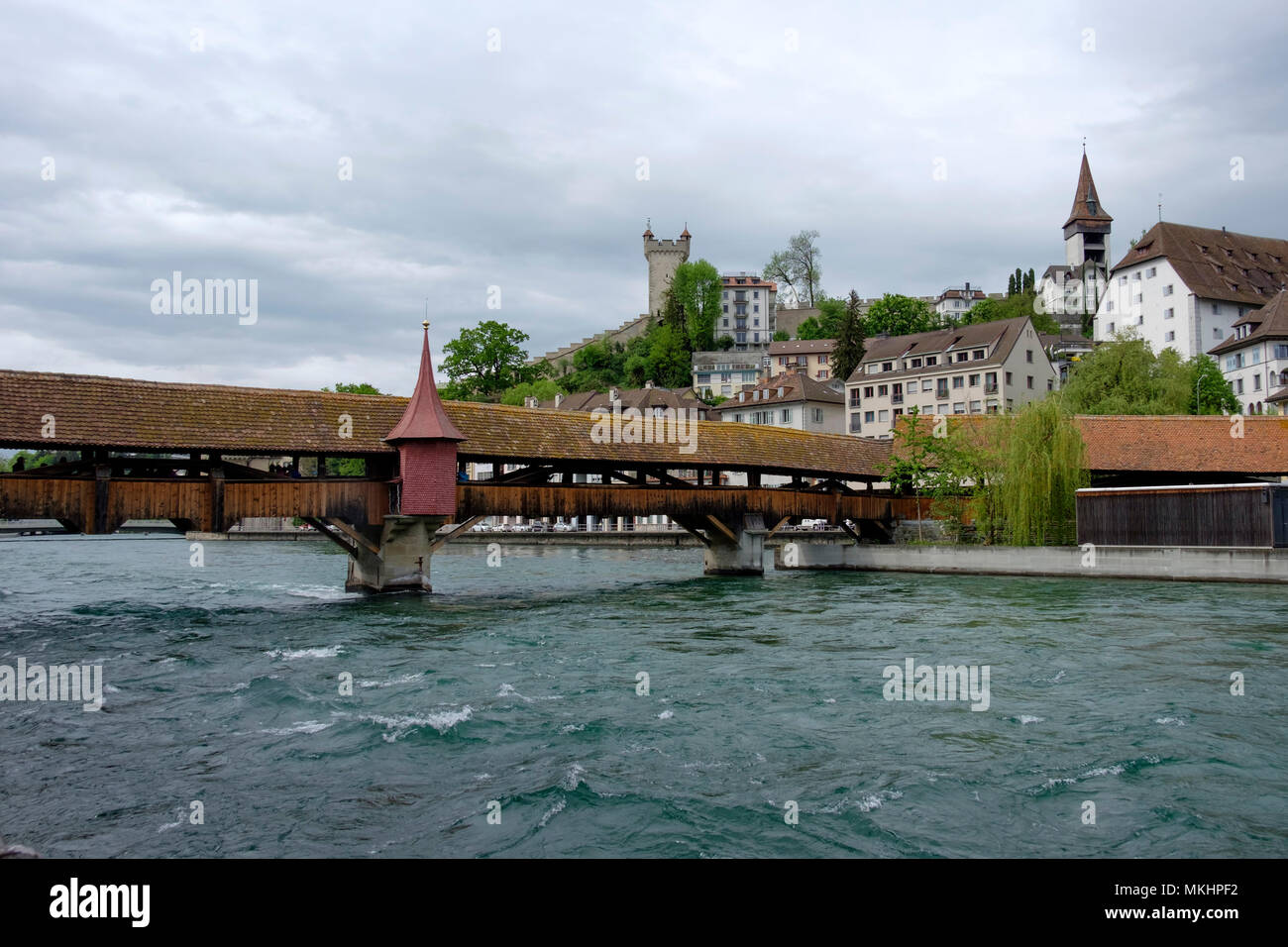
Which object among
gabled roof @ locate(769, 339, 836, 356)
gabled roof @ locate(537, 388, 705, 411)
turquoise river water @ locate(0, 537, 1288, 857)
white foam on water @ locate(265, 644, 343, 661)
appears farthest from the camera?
gabled roof @ locate(769, 339, 836, 356)

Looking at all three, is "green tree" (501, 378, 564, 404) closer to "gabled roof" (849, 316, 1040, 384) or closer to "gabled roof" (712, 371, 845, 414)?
"gabled roof" (712, 371, 845, 414)

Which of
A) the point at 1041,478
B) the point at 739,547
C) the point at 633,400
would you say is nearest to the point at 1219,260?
the point at 633,400

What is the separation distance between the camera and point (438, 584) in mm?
30859

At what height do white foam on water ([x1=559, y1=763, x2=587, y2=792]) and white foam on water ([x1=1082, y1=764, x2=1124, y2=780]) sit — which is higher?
white foam on water ([x1=559, y1=763, x2=587, y2=792])

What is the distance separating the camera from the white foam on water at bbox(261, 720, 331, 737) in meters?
9.99

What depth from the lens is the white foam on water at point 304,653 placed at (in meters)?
14.9

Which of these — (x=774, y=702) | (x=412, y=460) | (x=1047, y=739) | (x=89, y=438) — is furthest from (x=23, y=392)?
(x=1047, y=739)

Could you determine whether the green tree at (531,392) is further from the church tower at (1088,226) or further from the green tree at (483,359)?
the church tower at (1088,226)

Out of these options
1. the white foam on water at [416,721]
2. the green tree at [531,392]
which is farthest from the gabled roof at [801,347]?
the white foam on water at [416,721]

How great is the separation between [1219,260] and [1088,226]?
3056cm

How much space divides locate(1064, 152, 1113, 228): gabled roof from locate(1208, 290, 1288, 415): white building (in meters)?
39.3

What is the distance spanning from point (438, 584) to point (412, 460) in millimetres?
8551

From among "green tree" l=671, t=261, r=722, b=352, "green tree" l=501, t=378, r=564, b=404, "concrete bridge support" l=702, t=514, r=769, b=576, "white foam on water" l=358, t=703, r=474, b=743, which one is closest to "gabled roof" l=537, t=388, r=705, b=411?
"green tree" l=501, t=378, r=564, b=404

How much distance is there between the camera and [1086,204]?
94562mm
